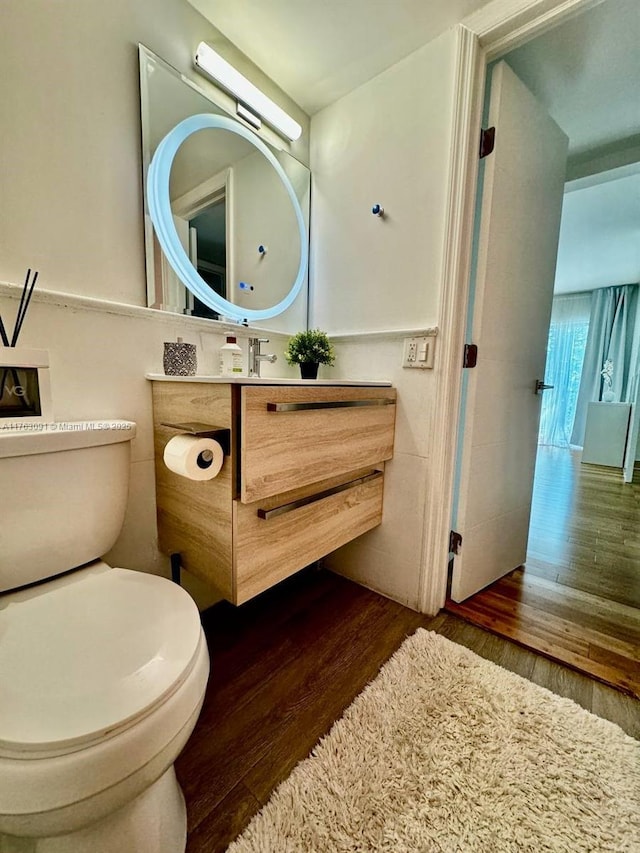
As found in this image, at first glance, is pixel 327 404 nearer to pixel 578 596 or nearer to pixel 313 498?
pixel 313 498

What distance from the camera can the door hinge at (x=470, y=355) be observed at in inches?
49.6

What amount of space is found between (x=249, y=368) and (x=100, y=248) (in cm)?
57

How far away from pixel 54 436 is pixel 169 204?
808 millimetres

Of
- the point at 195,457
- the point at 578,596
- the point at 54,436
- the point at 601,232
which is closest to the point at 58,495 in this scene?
the point at 54,436

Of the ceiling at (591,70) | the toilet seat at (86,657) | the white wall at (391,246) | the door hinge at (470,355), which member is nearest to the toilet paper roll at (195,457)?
the toilet seat at (86,657)

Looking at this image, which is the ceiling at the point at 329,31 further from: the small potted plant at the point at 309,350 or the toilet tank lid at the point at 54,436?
the toilet tank lid at the point at 54,436

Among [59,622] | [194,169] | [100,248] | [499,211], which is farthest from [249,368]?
[499,211]

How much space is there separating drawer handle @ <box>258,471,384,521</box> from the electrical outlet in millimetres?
437

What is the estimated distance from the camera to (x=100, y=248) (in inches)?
37.3

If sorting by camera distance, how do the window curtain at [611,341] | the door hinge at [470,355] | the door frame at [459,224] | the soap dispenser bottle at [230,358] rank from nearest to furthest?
1. the door frame at [459,224]
2. the soap dispenser bottle at [230,358]
3. the door hinge at [470,355]
4. the window curtain at [611,341]

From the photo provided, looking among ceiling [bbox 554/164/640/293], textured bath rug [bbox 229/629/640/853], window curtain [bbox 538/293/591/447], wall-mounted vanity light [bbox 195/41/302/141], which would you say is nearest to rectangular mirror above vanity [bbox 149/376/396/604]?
textured bath rug [bbox 229/629/640/853]

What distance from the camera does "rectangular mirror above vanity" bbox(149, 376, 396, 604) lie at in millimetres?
814

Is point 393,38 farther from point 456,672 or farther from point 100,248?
point 456,672

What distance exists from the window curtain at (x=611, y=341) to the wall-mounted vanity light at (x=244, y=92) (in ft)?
16.3
